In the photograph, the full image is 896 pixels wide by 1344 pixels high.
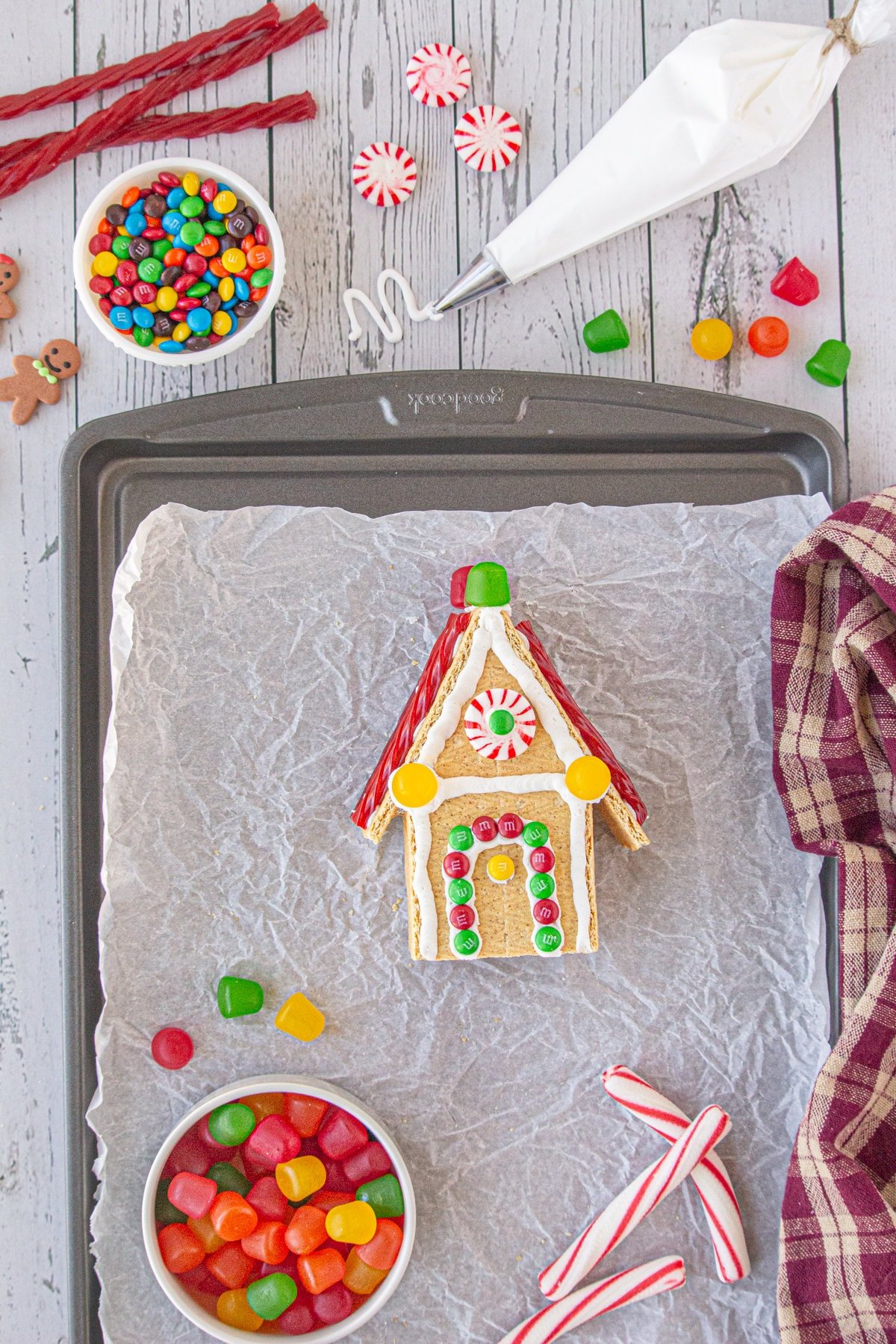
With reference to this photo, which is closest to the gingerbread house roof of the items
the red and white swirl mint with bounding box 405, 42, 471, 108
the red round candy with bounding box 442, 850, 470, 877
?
the red round candy with bounding box 442, 850, 470, 877

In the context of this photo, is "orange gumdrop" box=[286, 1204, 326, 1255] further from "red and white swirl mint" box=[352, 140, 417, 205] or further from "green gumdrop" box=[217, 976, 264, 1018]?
"red and white swirl mint" box=[352, 140, 417, 205]

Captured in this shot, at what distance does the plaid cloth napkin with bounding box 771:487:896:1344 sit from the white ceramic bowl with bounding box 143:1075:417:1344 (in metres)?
0.46

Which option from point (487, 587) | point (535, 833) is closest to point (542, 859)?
point (535, 833)

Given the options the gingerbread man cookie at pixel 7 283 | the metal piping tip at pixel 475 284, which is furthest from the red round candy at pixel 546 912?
the gingerbread man cookie at pixel 7 283

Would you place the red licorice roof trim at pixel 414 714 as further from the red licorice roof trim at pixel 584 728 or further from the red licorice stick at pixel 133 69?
the red licorice stick at pixel 133 69

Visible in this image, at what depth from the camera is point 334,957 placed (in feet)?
4.18

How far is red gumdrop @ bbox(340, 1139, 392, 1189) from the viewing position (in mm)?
1214

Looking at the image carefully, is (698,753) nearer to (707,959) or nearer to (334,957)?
(707,959)

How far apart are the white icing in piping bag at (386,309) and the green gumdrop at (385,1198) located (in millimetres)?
1039

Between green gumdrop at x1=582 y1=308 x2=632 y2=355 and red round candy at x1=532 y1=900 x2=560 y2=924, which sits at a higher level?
green gumdrop at x1=582 y1=308 x2=632 y2=355

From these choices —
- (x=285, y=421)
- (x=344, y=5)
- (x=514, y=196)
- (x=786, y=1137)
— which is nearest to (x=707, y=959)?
(x=786, y=1137)

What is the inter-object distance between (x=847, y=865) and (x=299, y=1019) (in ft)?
2.28

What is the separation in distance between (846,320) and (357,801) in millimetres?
921

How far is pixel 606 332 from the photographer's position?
4.44ft
